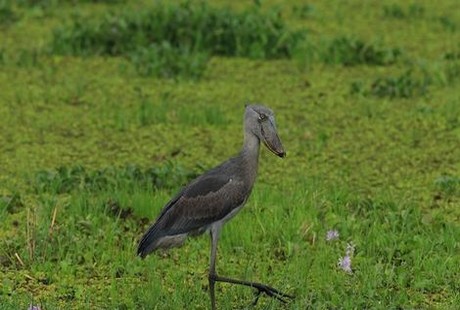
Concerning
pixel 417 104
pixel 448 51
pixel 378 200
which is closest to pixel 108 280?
pixel 378 200

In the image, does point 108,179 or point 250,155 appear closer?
point 250,155

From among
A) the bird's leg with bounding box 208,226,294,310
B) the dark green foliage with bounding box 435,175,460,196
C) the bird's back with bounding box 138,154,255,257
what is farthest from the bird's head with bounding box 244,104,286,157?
the dark green foliage with bounding box 435,175,460,196

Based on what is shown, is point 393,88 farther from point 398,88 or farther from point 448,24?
point 448,24

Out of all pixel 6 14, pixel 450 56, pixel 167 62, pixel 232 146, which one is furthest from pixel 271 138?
pixel 6 14

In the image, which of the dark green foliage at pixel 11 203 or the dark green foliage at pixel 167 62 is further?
the dark green foliage at pixel 167 62

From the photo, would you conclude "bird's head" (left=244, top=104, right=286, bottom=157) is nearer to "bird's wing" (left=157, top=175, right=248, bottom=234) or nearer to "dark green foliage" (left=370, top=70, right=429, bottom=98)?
"bird's wing" (left=157, top=175, right=248, bottom=234)

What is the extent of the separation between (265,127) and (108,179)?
76.8 inches

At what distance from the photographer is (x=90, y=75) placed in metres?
9.66

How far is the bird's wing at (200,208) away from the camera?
17.9 ft

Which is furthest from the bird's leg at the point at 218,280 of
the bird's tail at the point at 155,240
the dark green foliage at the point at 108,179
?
the dark green foliage at the point at 108,179

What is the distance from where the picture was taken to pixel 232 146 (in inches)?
325

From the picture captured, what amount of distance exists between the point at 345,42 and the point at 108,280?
172 inches

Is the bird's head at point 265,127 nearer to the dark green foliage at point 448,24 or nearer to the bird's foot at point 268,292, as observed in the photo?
the bird's foot at point 268,292

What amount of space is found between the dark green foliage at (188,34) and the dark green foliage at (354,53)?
321 millimetres
